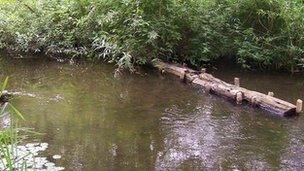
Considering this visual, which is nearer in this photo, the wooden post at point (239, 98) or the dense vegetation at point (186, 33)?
the wooden post at point (239, 98)

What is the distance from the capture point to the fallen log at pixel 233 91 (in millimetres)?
8570

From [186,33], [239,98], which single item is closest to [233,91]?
[239,98]

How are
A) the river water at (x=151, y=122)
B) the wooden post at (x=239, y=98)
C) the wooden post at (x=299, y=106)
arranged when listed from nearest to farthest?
the river water at (x=151, y=122) < the wooden post at (x=299, y=106) < the wooden post at (x=239, y=98)

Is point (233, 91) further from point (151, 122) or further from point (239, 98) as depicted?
point (151, 122)

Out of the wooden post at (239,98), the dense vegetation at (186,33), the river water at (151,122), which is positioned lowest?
the river water at (151,122)

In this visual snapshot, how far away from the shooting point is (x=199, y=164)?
6.57 m

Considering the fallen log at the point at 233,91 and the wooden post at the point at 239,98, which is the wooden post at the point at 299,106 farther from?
the wooden post at the point at 239,98

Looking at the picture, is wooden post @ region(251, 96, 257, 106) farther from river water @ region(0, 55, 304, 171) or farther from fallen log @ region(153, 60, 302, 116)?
river water @ region(0, 55, 304, 171)

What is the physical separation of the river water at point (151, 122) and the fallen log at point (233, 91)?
18cm

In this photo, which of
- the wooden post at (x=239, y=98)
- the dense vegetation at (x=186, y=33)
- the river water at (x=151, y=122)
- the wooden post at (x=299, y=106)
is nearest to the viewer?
the river water at (x=151, y=122)

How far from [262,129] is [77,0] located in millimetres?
6715

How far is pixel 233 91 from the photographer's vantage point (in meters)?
9.30

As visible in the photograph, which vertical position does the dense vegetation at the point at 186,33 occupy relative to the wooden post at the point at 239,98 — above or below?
above

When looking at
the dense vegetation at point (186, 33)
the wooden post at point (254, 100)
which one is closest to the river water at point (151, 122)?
the wooden post at point (254, 100)
